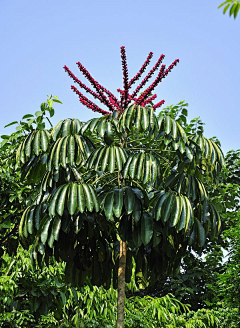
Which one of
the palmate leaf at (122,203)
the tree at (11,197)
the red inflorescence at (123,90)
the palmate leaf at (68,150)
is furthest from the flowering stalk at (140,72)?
the tree at (11,197)

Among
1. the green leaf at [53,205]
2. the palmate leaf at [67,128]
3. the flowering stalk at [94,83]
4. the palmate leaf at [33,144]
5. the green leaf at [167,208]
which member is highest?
the flowering stalk at [94,83]

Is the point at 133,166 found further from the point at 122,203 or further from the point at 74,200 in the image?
the point at 74,200

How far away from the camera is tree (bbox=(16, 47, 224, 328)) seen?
10.4 ft

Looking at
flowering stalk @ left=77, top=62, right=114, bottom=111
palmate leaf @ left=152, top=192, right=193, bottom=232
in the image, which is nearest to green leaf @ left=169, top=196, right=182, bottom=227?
palmate leaf @ left=152, top=192, right=193, bottom=232

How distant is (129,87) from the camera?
12.1 feet

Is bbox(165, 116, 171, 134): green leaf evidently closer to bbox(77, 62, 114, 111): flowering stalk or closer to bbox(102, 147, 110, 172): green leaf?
bbox(102, 147, 110, 172): green leaf

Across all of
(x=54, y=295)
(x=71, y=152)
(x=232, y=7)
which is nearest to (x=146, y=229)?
(x=71, y=152)

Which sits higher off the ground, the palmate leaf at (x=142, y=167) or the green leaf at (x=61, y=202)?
the palmate leaf at (x=142, y=167)

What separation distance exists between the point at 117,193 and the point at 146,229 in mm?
307

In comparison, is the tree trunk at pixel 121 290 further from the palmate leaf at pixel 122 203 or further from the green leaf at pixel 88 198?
the green leaf at pixel 88 198

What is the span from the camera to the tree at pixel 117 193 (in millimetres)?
3180

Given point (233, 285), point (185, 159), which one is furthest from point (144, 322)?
point (185, 159)

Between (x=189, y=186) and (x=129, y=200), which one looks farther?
(x=189, y=186)

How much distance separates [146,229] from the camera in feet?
10.7
